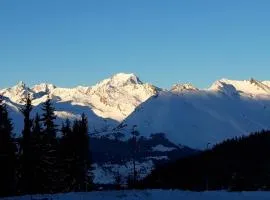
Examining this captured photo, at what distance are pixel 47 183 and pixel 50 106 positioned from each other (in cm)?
1042

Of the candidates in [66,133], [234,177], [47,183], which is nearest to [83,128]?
[66,133]

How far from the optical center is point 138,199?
30.4m

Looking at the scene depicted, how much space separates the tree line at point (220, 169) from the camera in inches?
6107

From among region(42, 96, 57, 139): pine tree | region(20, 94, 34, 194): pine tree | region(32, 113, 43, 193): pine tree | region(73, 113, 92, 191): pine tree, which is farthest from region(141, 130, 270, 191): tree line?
region(20, 94, 34, 194): pine tree

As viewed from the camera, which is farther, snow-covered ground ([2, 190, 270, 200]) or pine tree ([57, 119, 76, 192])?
pine tree ([57, 119, 76, 192])

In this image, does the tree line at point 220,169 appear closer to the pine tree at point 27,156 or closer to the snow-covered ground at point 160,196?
the pine tree at point 27,156

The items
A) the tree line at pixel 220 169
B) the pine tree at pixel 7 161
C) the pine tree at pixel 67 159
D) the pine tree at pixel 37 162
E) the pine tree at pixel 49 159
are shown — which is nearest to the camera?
the pine tree at pixel 7 161

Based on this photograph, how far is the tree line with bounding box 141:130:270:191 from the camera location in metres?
155

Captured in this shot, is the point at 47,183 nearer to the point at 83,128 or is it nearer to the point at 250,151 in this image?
the point at 83,128

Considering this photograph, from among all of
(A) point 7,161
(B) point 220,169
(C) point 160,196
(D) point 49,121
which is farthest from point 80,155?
(B) point 220,169

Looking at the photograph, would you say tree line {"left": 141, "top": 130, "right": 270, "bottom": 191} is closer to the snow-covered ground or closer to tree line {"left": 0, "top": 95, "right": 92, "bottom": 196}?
tree line {"left": 0, "top": 95, "right": 92, "bottom": 196}

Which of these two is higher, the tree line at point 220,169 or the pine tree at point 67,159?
the tree line at point 220,169

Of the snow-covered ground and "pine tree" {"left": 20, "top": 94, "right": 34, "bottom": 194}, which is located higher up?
"pine tree" {"left": 20, "top": 94, "right": 34, "bottom": 194}

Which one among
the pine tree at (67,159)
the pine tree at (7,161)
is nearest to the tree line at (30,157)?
the pine tree at (7,161)
